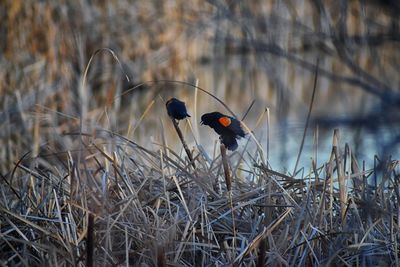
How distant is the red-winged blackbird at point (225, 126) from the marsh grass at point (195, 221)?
9 centimetres

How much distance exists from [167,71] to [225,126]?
4.96 m

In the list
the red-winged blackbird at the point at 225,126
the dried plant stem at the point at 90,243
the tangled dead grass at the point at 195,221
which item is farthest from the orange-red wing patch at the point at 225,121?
the dried plant stem at the point at 90,243

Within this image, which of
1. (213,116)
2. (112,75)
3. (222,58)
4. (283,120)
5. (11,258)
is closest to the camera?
(283,120)

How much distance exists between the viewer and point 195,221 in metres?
1.80

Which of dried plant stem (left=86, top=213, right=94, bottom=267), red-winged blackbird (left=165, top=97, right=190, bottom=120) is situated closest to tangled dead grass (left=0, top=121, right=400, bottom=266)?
dried plant stem (left=86, top=213, right=94, bottom=267)

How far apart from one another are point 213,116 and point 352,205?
1.40 feet

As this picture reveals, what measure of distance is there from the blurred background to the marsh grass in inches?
6.6

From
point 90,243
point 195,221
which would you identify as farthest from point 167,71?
point 90,243

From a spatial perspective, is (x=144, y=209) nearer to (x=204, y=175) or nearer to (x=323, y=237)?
(x=204, y=175)

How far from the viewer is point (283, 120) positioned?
5.12 ft

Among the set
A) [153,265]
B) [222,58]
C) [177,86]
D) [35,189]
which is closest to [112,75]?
[177,86]

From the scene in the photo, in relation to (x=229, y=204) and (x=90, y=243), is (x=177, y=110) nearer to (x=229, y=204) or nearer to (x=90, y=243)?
(x=229, y=204)

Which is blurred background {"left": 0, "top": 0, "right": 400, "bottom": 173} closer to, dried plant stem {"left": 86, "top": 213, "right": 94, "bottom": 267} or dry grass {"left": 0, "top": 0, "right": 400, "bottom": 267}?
dry grass {"left": 0, "top": 0, "right": 400, "bottom": 267}

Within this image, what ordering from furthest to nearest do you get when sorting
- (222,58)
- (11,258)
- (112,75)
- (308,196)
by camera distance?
(222,58)
(112,75)
(308,196)
(11,258)
